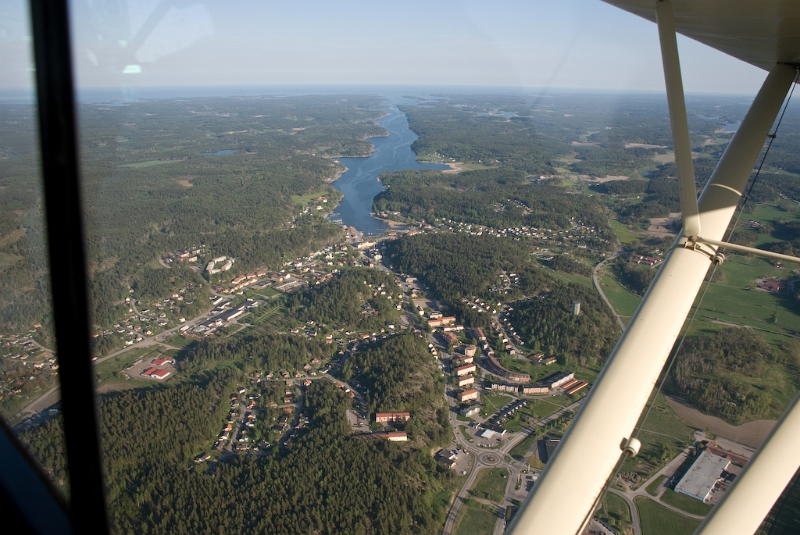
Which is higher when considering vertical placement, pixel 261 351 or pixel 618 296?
pixel 618 296

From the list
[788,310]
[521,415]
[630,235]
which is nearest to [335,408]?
[521,415]

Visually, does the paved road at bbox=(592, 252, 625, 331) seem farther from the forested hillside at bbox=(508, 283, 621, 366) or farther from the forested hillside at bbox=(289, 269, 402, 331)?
the forested hillside at bbox=(289, 269, 402, 331)

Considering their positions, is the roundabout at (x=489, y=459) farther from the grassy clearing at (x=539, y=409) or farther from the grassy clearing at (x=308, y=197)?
the grassy clearing at (x=308, y=197)

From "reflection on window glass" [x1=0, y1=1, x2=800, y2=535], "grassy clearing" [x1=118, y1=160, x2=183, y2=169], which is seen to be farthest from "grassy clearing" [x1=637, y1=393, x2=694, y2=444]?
"grassy clearing" [x1=118, y1=160, x2=183, y2=169]

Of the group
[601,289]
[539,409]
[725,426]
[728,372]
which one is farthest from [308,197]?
[725,426]

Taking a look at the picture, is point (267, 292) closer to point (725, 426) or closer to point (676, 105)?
point (725, 426)

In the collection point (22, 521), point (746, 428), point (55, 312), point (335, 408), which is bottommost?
point (335, 408)

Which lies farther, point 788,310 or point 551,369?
point 788,310

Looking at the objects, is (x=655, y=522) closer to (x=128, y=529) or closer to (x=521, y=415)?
(x=521, y=415)
